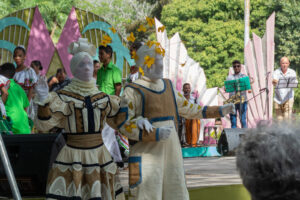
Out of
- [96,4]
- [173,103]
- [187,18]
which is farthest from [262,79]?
[96,4]

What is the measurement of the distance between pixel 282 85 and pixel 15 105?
696 cm

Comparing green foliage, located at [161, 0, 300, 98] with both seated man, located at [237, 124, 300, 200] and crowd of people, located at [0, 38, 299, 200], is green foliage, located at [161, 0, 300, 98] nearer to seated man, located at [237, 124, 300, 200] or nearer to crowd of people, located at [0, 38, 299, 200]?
crowd of people, located at [0, 38, 299, 200]

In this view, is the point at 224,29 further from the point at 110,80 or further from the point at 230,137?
the point at 110,80

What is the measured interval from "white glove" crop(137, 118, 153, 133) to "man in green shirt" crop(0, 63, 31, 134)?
2477mm

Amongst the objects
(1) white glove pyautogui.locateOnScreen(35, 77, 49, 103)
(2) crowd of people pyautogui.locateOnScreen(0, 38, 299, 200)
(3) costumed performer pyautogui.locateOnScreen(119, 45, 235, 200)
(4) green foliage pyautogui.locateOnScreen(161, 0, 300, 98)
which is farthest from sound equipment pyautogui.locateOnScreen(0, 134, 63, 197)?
(4) green foliage pyautogui.locateOnScreen(161, 0, 300, 98)

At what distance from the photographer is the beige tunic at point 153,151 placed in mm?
4219

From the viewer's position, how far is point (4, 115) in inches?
240

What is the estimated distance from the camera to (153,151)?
4293 mm

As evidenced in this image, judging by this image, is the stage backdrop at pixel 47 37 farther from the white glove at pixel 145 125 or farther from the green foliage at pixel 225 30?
the green foliage at pixel 225 30

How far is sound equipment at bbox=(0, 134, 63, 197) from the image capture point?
4.62m

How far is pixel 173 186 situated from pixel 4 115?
2553 millimetres

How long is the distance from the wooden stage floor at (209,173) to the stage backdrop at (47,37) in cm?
495

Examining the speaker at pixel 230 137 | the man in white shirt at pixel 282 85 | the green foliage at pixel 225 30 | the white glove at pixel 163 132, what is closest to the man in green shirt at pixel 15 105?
the white glove at pixel 163 132

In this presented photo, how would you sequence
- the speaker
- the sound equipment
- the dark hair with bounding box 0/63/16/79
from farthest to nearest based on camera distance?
1. the speaker
2. the dark hair with bounding box 0/63/16/79
3. the sound equipment
